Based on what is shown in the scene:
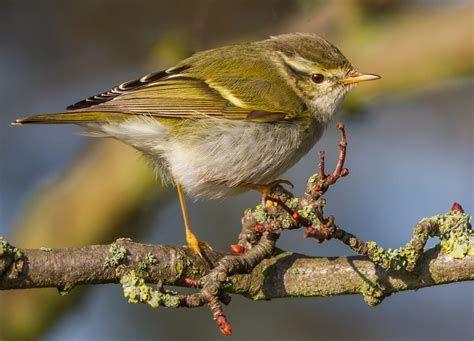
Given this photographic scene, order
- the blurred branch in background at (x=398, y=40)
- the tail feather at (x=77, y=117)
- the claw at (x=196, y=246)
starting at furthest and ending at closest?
the blurred branch in background at (x=398, y=40) < the tail feather at (x=77, y=117) < the claw at (x=196, y=246)

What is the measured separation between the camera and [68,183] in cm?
626

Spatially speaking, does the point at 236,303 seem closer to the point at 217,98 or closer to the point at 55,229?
the point at 55,229

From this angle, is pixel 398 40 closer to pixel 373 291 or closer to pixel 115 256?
pixel 373 291

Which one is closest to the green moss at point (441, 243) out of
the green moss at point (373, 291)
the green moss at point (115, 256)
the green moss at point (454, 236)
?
the green moss at point (454, 236)

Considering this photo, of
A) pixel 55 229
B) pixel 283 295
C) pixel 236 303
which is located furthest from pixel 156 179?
pixel 283 295

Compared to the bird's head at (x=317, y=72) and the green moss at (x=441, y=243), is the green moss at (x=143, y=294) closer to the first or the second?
the green moss at (x=441, y=243)

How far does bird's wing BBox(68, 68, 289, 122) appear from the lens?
4.81m

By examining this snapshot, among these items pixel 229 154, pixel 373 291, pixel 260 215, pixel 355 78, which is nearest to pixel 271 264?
pixel 260 215

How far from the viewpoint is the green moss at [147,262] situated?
3539 millimetres

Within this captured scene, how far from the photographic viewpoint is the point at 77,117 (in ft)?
15.2

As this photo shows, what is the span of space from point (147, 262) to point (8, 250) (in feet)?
2.11

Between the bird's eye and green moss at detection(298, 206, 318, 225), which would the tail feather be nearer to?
the bird's eye

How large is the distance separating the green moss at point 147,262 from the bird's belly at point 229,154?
1.32 meters

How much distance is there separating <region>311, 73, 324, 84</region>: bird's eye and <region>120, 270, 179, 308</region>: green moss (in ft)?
7.88
